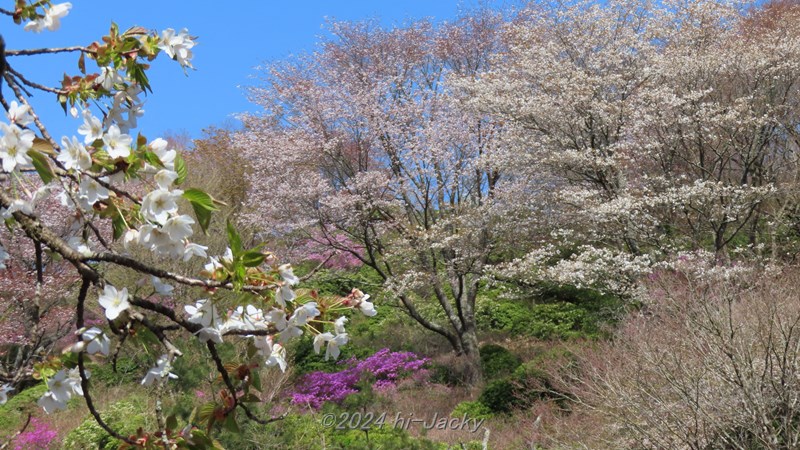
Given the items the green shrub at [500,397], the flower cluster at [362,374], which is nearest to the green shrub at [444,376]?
the flower cluster at [362,374]

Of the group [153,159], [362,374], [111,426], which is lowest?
[362,374]

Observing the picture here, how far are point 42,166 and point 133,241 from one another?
0.23 metres

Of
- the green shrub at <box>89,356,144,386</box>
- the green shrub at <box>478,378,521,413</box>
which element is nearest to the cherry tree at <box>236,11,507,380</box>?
the green shrub at <box>478,378,521,413</box>

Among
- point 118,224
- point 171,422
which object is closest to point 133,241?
point 118,224

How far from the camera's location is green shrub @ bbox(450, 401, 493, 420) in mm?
10109

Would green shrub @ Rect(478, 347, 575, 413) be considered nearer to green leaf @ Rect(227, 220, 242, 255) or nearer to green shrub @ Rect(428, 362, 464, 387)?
green shrub @ Rect(428, 362, 464, 387)

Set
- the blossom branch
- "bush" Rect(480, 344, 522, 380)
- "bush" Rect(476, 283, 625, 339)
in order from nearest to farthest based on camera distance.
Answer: the blossom branch → "bush" Rect(480, 344, 522, 380) → "bush" Rect(476, 283, 625, 339)

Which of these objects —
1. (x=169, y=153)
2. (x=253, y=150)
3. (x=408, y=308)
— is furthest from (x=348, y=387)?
(x=169, y=153)

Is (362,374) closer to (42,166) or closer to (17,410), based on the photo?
(17,410)

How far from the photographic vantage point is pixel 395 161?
45.2 ft

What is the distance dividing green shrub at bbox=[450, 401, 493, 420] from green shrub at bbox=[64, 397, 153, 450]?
4.29 meters

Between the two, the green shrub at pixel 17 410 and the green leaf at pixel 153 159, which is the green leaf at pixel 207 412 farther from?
the green shrub at pixel 17 410

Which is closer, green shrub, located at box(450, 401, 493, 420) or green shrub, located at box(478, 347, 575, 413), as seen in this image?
green shrub, located at box(478, 347, 575, 413)

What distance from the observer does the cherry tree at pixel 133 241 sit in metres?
1.46
